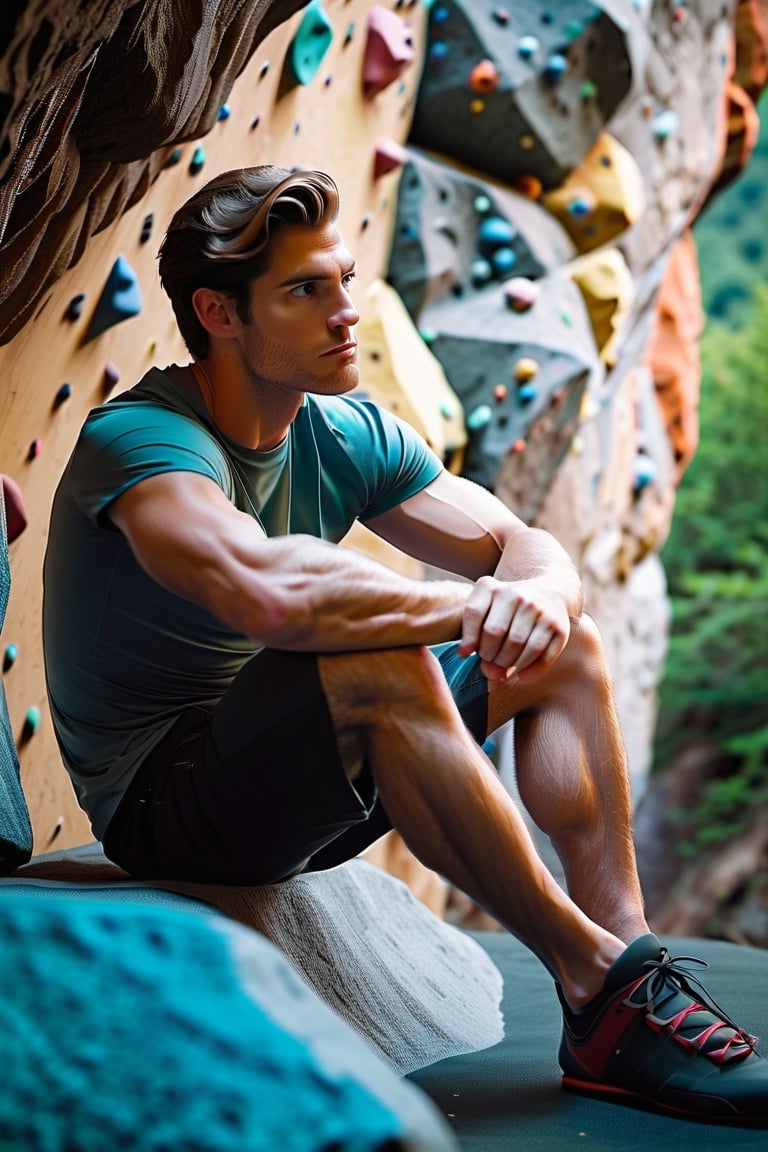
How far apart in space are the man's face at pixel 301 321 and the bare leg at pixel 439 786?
1.34 ft

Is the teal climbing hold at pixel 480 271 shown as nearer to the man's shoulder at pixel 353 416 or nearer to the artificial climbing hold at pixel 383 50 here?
the artificial climbing hold at pixel 383 50

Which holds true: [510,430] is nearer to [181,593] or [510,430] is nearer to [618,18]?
[618,18]

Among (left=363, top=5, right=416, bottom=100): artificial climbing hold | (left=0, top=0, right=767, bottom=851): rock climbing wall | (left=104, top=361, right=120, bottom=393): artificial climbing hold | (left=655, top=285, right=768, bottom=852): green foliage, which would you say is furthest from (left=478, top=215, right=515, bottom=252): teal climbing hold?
(left=655, top=285, right=768, bottom=852): green foliage

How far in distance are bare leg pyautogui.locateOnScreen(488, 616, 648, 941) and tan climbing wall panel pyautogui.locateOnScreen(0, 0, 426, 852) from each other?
0.91 metres

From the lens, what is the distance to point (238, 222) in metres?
1.52

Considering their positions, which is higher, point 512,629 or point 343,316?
point 343,316

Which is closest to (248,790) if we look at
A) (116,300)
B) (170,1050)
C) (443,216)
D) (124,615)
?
(124,615)

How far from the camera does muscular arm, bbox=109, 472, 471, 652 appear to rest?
4.12ft

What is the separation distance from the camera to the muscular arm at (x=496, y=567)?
4.47ft

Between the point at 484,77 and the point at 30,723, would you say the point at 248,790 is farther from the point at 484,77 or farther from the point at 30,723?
the point at 484,77

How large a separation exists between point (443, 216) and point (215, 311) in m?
2.16

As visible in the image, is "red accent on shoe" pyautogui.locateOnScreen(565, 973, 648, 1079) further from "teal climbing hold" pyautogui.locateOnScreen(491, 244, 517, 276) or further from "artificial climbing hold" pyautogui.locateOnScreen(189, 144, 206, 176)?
"teal climbing hold" pyautogui.locateOnScreen(491, 244, 517, 276)

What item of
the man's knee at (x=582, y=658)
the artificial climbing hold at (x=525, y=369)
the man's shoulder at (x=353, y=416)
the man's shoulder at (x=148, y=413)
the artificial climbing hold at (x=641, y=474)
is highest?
the man's shoulder at (x=148, y=413)

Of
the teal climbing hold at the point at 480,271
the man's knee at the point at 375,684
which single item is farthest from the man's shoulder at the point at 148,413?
the teal climbing hold at the point at 480,271
